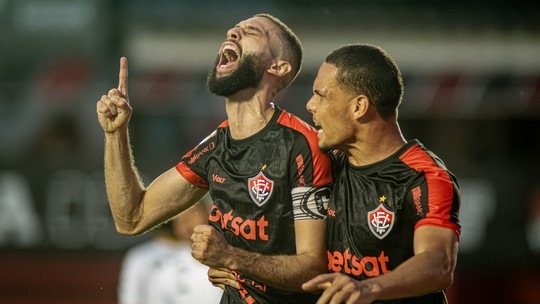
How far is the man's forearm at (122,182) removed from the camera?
531cm

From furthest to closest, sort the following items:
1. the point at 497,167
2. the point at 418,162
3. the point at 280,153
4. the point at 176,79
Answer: the point at 176,79
the point at 497,167
the point at 280,153
the point at 418,162

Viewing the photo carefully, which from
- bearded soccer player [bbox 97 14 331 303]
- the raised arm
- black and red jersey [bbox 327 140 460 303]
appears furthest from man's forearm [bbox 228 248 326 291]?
the raised arm

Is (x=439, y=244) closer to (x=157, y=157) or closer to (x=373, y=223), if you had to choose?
(x=373, y=223)

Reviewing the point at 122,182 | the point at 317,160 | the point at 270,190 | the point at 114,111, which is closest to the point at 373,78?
the point at 317,160

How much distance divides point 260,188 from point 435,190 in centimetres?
90

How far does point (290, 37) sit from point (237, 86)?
1.43ft

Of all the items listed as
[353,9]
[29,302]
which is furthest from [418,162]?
[353,9]

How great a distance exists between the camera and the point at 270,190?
4.96m

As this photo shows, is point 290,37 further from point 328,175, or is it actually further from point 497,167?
point 497,167

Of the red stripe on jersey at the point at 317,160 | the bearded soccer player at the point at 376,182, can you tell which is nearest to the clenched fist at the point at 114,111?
the red stripe on jersey at the point at 317,160

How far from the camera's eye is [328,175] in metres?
4.96

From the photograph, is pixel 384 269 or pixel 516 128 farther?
pixel 516 128

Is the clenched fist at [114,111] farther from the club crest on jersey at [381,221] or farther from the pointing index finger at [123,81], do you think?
the club crest on jersey at [381,221]

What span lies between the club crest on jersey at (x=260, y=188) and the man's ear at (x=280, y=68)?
57 centimetres
